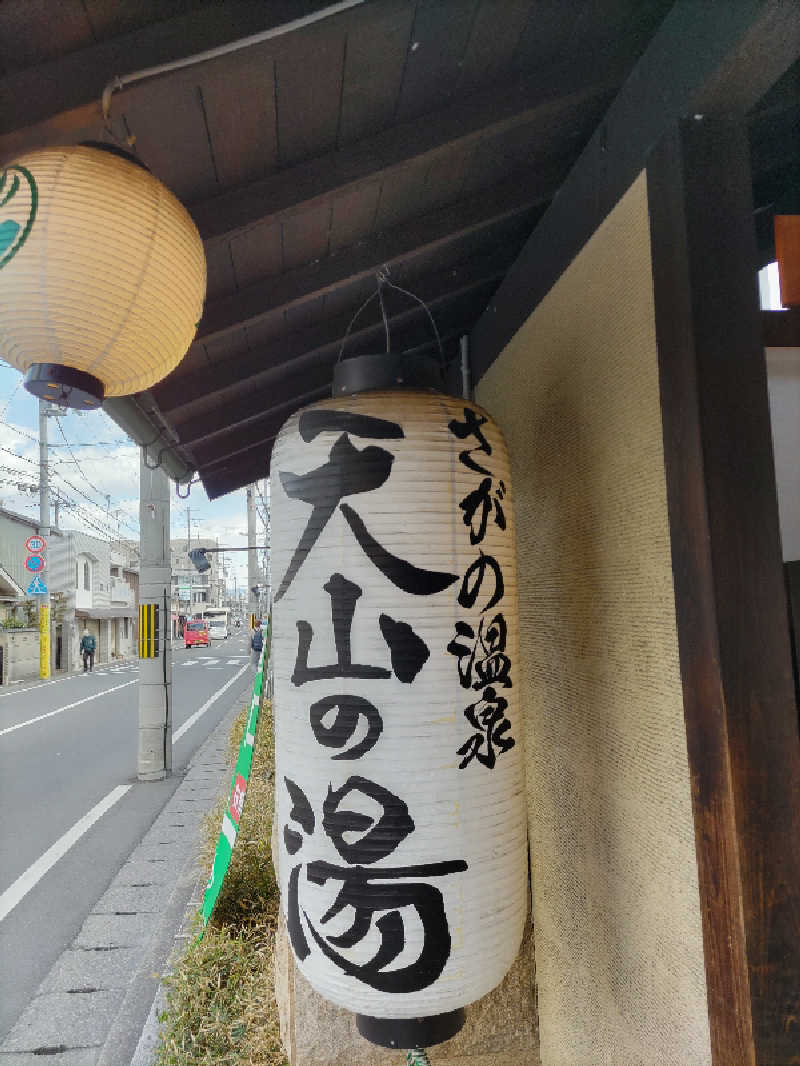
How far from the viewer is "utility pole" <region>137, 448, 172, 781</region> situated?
8570mm

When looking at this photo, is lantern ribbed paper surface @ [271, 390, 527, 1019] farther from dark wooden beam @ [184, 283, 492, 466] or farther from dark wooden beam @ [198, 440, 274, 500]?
dark wooden beam @ [198, 440, 274, 500]

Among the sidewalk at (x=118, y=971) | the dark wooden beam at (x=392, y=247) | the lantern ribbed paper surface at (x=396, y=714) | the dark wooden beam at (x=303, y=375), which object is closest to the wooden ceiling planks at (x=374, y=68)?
the dark wooden beam at (x=392, y=247)

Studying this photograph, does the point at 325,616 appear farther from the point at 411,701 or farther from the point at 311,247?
the point at 311,247

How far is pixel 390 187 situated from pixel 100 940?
16.9 feet

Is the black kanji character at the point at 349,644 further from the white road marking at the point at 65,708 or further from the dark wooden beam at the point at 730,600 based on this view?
the white road marking at the point at 65,708

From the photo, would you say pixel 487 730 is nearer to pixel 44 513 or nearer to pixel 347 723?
pixel 347 723

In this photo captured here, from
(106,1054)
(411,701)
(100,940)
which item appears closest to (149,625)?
(100,940)

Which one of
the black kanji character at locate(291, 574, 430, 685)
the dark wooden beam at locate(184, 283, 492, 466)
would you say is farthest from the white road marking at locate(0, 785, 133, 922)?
the black kanji character at locate(291, 574, 430, 685)

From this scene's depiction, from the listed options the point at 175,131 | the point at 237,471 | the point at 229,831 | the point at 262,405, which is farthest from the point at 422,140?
the point at 237,471

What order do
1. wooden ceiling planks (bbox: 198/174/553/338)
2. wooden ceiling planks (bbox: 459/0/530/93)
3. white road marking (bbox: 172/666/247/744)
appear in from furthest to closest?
white road marking (bbox: 172/666/247/744) < wooden ceiling planks (bbox: 198/174/553/338) < wooden ceiling planks (bbox: 459/0/530/93)

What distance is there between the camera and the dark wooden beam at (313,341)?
3475 mm

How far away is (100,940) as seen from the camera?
450 centimetres

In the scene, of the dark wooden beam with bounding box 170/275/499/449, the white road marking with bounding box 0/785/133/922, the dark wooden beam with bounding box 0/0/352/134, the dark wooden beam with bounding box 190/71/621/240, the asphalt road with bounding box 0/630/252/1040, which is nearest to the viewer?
the dark wooden beam with bounding box 0/0/352/134

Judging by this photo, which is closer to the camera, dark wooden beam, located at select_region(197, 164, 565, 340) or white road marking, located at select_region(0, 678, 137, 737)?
dark wooden beam, located at select_region(197, 164, 565, 340)
